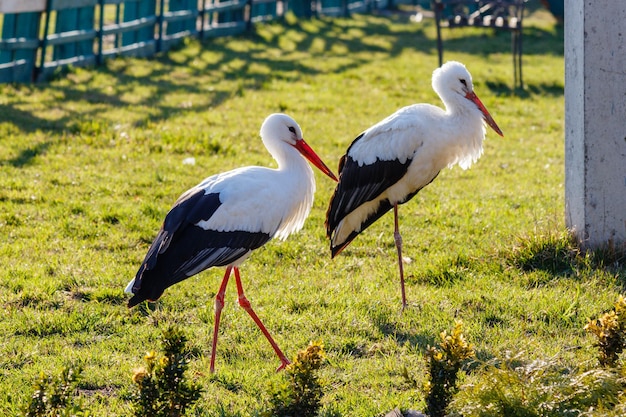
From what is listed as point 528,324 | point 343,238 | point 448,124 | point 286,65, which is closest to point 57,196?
point 343,238

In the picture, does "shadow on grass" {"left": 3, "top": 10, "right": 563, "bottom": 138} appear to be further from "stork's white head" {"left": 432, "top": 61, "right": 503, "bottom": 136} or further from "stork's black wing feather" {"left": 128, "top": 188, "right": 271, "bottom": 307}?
"stork's black wing feather" {"left": 128, "top": 188, "right": 271, "bottom": 307}

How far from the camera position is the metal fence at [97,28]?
1206 centimetres

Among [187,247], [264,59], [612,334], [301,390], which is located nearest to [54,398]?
[301,390]

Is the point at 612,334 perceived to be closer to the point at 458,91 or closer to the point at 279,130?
the point at 279,130

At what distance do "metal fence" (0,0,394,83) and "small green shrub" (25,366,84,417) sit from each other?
875 cm

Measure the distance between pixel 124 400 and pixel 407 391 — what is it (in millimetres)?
1401

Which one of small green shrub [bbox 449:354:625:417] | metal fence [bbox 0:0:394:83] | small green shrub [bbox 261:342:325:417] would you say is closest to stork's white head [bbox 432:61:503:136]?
small green shrub [bbox 449:354:625:417]

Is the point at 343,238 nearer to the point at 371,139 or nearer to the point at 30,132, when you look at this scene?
the point at 371,139

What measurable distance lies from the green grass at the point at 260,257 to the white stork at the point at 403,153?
1.41 ft

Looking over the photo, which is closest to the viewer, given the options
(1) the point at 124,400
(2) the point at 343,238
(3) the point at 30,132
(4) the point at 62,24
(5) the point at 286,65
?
(1) the point at 124,400

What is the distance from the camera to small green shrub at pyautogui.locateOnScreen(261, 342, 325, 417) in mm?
4098

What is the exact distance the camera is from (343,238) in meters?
6.73

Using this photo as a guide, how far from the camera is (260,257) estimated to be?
696 cm

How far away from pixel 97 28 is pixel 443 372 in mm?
11142
